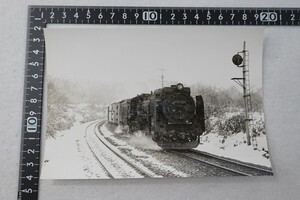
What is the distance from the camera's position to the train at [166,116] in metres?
1.70

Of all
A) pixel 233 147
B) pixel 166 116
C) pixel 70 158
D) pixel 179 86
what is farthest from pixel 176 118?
pixel 70 158

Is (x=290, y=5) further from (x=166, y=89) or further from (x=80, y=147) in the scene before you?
(x=80, y=147)

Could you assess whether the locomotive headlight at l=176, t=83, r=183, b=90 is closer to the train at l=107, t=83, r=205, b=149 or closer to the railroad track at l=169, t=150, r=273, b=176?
the train at l=107, t=83, r=205, b=149

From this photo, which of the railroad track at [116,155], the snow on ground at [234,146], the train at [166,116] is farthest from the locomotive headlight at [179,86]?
the railroad track at [116,155]

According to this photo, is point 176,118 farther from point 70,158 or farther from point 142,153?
point 70,158

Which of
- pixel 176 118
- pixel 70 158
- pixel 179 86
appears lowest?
pixel 70 158

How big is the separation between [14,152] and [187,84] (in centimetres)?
96

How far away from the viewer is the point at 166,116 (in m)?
1.75

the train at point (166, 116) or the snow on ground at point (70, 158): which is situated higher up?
the train at point (166, 116)

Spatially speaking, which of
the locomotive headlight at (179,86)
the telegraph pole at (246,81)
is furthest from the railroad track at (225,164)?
the locomotive headlight at (179,86)

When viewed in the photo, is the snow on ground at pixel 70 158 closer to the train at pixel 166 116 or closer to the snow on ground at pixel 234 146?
the train at pixel 166 116

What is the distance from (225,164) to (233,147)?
10cm

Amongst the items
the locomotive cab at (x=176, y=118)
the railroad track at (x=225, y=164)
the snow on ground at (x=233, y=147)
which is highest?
the locomotive cab at (x=176, y=118)

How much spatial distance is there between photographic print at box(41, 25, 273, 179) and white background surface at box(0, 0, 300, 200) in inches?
2.2
